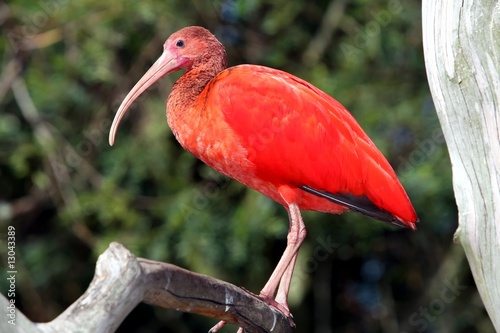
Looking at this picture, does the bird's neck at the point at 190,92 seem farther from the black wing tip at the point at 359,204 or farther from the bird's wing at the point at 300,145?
the black wing tip at the point at 359,204

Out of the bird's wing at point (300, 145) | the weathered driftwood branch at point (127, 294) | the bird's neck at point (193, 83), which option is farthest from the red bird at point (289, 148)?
the weathered driftwood branch at point (127, 294)

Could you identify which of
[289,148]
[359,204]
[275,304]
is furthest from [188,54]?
[275,304]

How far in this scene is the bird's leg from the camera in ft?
14.2

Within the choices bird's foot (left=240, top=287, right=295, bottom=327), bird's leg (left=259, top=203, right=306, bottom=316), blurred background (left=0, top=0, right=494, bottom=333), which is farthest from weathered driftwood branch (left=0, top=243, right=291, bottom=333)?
blurred background (left=0, top=0, right=494, bottom=333)

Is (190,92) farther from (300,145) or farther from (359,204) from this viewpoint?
(359,204)

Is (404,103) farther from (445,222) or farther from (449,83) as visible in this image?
(449,83)

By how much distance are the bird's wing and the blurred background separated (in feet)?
6.28

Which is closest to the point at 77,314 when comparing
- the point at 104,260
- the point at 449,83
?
the point at 104,260

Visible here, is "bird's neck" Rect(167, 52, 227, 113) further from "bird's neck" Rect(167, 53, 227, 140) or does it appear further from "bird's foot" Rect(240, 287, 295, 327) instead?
"bird's foot" Rect(240, 287, 295, 327)

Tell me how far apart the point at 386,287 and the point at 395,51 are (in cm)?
166

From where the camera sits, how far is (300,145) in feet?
14.1

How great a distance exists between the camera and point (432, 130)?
263 inches

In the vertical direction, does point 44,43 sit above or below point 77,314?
below

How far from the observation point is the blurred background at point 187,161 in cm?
650
